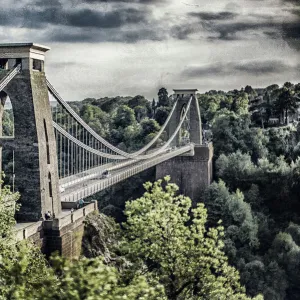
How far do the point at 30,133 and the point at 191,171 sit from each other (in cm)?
2382

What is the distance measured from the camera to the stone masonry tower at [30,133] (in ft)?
66.3

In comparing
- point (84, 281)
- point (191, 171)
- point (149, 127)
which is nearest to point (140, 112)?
point (149, 127)

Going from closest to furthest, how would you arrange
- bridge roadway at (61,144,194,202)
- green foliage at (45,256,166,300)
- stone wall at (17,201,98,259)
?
1. green foliage at (45,256,166,300)
2. stone wall at (17,201,98,259)
3. bridge roadway at (61,144,194,202)

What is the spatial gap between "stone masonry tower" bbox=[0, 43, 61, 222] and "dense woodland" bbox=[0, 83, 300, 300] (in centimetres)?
242

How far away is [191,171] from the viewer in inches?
1715

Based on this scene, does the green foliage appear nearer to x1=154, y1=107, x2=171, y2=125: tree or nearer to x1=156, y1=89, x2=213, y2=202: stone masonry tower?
x1=156, y1=89, x2=213, y2=202: stone masonry tower

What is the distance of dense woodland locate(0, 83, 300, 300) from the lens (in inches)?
310

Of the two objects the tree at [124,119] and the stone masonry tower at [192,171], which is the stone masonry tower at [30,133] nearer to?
the stone masonry tower at [192,171]

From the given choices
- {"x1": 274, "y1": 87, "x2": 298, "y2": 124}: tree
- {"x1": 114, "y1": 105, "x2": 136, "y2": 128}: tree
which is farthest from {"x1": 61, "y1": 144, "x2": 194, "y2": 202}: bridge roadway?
{"x1": 114, "y1": 105, "x2": 136, "y2": 128}: tree

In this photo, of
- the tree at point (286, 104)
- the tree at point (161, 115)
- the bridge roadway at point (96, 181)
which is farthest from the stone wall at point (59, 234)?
the tree at point (161, 115)

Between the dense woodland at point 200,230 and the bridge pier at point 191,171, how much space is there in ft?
2.94

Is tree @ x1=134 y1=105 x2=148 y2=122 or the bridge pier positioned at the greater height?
tree @ x1=134 y1=105 x2=148 y2=122

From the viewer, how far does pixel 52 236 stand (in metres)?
20.0

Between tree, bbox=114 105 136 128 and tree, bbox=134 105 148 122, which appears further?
tree, bbox=134 105 148 122
